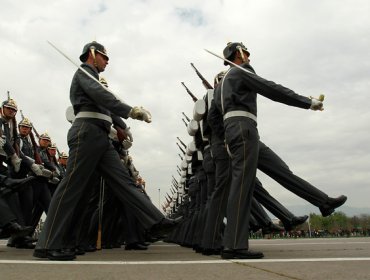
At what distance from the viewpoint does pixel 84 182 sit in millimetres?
4246

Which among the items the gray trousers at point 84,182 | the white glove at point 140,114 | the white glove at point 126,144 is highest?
the white glove at point 126,144

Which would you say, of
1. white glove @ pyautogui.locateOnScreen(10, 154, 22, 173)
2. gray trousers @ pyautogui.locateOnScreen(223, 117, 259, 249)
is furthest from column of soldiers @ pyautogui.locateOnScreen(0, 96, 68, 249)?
gray trousers @ pyautogui.locateOnScreen(223, 117, 259, 249)

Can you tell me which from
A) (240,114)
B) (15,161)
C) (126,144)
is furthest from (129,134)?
(240,114)

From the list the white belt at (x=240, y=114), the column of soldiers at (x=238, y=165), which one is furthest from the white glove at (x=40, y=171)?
the white belt at (x=240, y=114)

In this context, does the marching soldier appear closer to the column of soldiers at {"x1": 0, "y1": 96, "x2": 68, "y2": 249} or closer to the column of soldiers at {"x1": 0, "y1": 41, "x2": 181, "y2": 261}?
the column of soldiers at {"x1": 0, "y1": 41, "x2": 181, "y2": 261}

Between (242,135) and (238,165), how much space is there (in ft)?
0.90

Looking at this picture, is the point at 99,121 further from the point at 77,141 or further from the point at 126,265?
the point at 126,265

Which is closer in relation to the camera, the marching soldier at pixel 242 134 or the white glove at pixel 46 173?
the marching soldier at pixel 242 134

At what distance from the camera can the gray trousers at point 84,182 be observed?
405cm

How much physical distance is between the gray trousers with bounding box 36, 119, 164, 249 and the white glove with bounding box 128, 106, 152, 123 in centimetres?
57

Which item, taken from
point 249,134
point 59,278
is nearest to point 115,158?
point 249,134

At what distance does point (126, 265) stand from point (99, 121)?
159 cm

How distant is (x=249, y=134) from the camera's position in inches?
166

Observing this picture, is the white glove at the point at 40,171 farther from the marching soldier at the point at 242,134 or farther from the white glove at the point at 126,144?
the marching soldier at the point at 242,134
